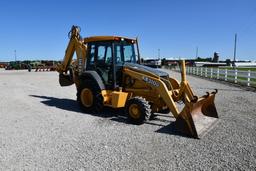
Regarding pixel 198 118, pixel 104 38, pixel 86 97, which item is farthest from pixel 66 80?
pixel 198 118

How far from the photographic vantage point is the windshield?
30.8 ft

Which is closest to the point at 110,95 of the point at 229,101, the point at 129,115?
the point at 129,115

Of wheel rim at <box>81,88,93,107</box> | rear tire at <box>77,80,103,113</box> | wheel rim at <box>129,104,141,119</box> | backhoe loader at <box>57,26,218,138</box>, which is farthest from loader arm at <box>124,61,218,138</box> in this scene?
wheel rim at <box>81,88,93,107</box>

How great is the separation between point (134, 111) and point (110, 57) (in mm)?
2102

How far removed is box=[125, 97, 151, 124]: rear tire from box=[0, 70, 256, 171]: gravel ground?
0.24 metres

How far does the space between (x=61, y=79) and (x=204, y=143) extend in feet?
23.8

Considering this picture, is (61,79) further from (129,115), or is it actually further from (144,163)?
(144,163)

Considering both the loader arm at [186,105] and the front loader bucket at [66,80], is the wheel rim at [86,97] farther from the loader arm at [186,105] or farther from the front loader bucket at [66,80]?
the front loader bucket at [66,80]

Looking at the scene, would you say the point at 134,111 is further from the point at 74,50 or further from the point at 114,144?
the point at 74,50

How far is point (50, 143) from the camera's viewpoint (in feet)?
20.6

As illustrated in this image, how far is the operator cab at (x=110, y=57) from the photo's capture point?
9.23 meters

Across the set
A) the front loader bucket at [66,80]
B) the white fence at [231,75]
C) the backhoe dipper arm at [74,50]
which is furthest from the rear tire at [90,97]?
the white fence at [231,75]

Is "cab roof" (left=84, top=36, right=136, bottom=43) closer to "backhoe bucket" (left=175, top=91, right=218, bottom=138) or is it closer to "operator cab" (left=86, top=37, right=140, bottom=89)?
"operator cab" (left=86, top=37, right=140, bottom=89)

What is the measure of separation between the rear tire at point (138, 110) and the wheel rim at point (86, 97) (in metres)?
1.91
